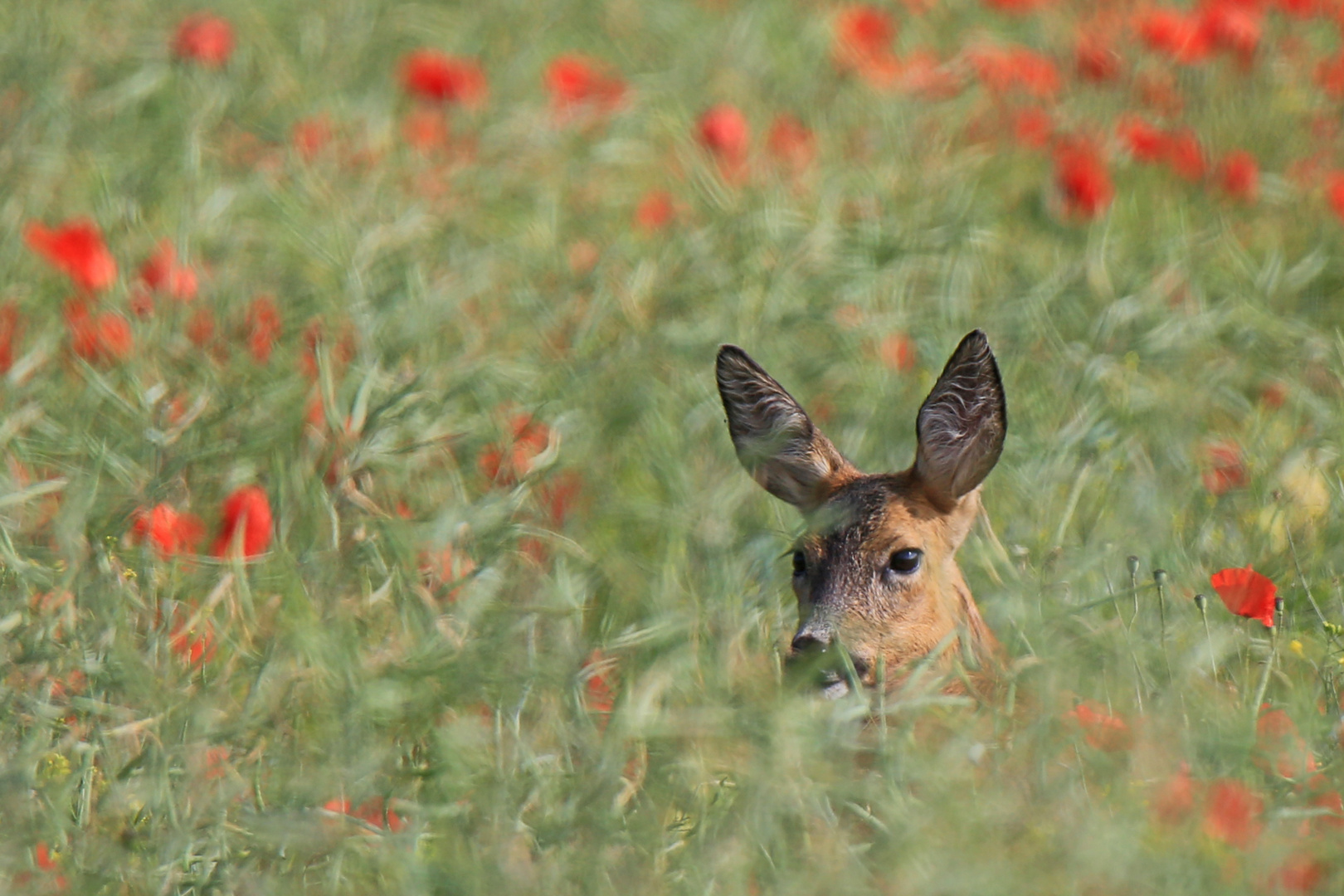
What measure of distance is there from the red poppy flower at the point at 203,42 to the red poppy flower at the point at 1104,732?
425 centimetres

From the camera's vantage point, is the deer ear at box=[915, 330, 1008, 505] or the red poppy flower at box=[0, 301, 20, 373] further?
the red poppy flower at box=[0, 301, 20, 373]

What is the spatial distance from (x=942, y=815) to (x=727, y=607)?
712 millimetres

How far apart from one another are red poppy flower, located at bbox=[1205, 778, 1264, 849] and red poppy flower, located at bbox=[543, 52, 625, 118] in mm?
4166

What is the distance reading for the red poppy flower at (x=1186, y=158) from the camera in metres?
5.90

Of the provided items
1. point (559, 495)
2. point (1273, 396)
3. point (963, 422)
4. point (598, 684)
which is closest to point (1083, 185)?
point (1273, 396)

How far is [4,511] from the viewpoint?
3.49 metres

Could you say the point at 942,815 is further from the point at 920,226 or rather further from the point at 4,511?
the point at 920,226

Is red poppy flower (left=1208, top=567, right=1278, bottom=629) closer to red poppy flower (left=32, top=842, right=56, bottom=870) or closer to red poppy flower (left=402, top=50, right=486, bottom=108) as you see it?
red poppy flower (left=32, top=842, right=56, bottom=870)

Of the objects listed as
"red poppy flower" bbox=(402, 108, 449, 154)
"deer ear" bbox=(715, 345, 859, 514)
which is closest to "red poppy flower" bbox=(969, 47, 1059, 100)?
"red poppy flower" bbox=(402, 108, 449, 154)

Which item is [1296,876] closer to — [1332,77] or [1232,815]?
[1232,815]

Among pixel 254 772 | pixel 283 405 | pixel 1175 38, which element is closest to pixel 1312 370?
pixel 1175 38

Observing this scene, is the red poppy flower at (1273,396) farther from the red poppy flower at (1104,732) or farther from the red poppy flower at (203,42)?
the red poppy flower at (203,42)

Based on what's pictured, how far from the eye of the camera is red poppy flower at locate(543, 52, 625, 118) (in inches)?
248

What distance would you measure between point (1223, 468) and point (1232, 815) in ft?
6.29
